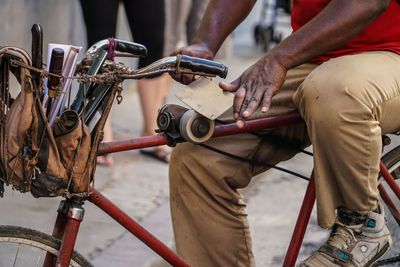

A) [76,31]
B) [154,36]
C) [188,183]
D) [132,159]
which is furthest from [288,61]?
[76,31]

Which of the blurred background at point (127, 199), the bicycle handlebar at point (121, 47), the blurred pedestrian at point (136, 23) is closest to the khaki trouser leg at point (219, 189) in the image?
the bicycle handlebar at point (121, 47)

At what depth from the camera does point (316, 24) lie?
7.00ft

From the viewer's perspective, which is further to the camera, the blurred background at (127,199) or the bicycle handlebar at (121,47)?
the blurred background at (127,199)

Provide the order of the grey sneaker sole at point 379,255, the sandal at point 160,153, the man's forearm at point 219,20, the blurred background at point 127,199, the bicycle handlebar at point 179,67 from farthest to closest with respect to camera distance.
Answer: the sandal at point 160,153 < the blurred background at point 127,199 < the man's forearm at point 219,20 < the grey sneaker sole at point 379,255 < the bicycle handlebar at point 179,67

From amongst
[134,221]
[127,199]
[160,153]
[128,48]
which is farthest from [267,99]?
[160,153]

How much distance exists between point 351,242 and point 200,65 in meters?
0.87

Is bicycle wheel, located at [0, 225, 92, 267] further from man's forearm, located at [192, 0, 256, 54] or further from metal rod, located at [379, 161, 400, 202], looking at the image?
metal rod, located at [379, 161, 400, 202]

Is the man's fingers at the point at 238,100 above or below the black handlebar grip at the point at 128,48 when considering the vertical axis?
below

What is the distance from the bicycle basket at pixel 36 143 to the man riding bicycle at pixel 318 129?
517mm

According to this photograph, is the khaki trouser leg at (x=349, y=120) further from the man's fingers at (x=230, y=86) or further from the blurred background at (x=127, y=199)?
the blurred background at (x=127, y=199)

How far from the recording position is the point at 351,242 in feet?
7.68

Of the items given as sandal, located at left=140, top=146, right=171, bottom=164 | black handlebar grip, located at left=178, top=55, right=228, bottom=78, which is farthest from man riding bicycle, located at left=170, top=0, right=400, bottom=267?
sandal, located at left=140, top=146, right=171, bottom=164

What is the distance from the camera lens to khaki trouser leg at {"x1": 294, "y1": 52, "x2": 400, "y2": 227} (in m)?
2.07

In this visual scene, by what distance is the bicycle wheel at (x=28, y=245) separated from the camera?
1964 mm
